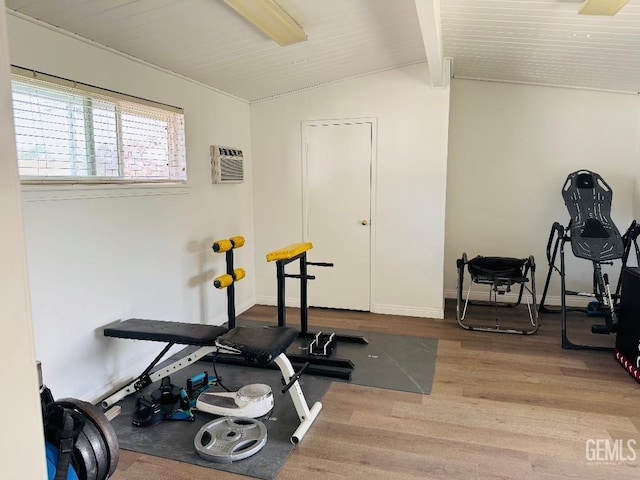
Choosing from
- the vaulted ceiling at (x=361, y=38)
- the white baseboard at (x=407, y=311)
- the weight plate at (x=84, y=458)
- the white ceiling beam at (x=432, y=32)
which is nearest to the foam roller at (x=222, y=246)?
the vaulted ceiling at (x=361, y=38)

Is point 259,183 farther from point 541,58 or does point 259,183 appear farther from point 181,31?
point 541,58

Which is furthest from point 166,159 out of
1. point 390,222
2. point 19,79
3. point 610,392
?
point 610,392

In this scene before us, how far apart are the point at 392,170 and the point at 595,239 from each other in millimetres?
1946

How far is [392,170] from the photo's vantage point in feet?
14.8

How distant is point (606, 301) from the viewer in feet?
12.1

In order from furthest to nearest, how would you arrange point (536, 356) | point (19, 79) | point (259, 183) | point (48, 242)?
point (259, 183)
point (536, 356)
point (48, 242)
point (19, 79)

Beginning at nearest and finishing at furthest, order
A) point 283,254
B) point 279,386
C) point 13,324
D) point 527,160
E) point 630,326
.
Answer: point 13,324 → point 279,386 → point 630,326 → point 283,254 → point 527,160

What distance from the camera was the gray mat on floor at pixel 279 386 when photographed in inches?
91.7

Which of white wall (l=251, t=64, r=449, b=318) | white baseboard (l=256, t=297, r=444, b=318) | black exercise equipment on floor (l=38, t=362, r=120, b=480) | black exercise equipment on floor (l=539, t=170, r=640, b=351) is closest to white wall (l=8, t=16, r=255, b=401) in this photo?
white wall (l=251, t=64, r=449, b=318)

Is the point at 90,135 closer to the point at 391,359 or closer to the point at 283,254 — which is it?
the point at 283,254

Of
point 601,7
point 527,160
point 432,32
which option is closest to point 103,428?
point 432,32

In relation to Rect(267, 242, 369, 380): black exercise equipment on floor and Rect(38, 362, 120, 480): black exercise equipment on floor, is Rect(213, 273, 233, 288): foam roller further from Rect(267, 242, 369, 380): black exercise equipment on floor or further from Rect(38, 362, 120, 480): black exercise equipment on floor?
Rect(38, 362, 120, 480): black exercise equipment on floor

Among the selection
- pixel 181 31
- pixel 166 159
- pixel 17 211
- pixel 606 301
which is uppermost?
pixel 181 31

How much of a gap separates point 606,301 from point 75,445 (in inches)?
153
